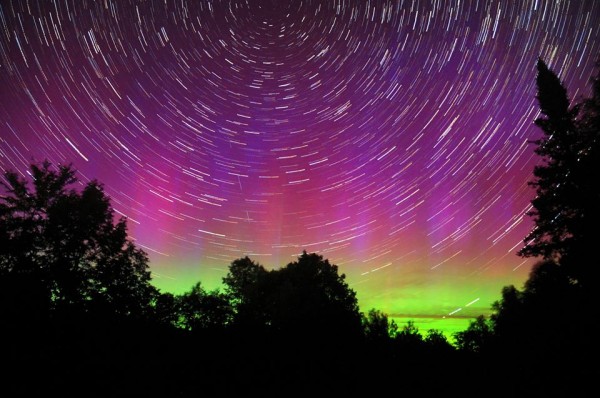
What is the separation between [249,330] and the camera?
1700 cm

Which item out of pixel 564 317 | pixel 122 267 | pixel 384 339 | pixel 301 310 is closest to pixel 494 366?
pixel 564 317

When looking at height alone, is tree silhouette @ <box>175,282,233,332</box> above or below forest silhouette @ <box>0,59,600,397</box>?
above

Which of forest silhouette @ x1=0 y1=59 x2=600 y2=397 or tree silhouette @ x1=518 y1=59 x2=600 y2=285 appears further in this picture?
tree silhouette @ x1=518 y1=59 x2=600 y2=285

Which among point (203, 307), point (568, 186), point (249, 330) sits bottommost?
point (249, 330)

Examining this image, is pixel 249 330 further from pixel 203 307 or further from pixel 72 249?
pixel 203 307

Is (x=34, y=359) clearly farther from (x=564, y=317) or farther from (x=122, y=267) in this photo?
(x=564, y=317)

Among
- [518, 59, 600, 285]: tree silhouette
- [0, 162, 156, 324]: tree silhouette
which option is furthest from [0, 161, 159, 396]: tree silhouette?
[518, 59, 600, 285]: tree silhouette

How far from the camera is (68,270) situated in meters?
16.7

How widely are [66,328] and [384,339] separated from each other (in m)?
16.3

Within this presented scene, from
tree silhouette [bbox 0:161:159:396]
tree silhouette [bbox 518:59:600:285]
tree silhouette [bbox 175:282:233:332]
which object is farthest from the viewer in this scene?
tree silhouette [bbox 175:282:233:332]

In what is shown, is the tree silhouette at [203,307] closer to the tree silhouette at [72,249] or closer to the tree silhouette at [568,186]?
the tree silhouette at [72,249]

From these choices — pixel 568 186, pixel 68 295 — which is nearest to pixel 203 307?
pixel 68 295

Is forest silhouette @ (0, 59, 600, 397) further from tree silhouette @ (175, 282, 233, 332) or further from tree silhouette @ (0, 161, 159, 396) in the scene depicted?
tree silhouette @ (175, 282, 233, 332)

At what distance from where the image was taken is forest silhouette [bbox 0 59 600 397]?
33.6 feet
